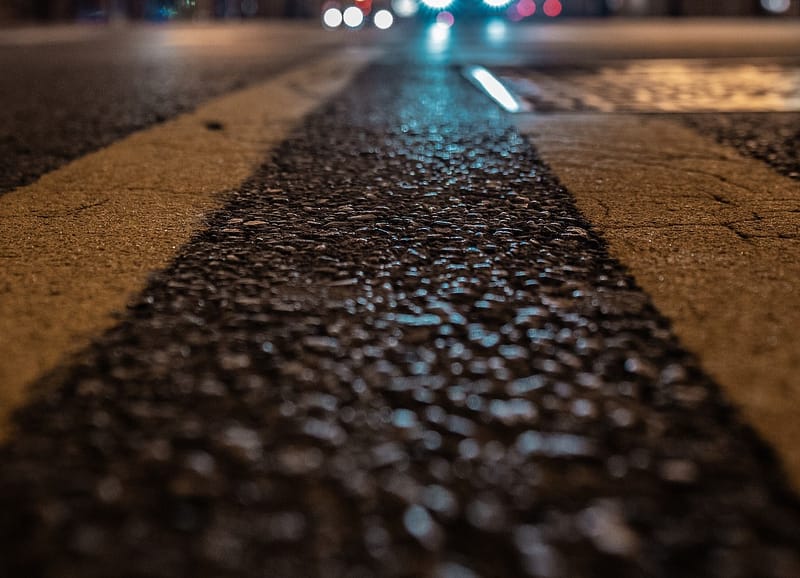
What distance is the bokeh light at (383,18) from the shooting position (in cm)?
2250

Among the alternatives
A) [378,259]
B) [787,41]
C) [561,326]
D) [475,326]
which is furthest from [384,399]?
[787,41]

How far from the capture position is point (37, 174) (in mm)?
2811

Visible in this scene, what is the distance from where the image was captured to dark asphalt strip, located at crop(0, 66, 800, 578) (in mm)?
871

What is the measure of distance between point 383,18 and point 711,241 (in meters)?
22.3

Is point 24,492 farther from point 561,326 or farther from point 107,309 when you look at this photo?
point 561,326

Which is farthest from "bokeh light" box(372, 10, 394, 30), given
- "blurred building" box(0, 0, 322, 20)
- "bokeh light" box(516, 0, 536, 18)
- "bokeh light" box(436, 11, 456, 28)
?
"blurred building" box(0, 0, 322, 20)

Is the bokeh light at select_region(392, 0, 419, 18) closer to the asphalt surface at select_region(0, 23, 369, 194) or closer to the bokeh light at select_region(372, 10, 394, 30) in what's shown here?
the bokeh light at select_region(372, 10, 394, 30)

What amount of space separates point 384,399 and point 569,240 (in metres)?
0.96

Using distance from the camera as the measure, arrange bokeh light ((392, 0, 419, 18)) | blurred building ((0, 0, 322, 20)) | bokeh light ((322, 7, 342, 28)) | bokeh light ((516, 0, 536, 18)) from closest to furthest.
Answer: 1. bokeh light ((322, 7, 342, 28))
2. bokeh light ((392, 0, 419, 18))
3. bokeh light ((516, 0, 536, 18))
4. blurred building ((0, 0, 322, 20))

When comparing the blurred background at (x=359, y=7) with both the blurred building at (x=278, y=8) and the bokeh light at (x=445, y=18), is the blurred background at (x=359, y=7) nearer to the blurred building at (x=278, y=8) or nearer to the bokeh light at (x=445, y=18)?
the blurred building at (x=278, y=8)

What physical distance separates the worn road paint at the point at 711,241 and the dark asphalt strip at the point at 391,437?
A: 66 mm

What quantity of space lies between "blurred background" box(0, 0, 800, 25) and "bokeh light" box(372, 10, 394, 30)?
0.65ft

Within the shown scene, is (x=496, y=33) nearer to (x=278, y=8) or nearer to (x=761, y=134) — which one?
(x=761, y=134)

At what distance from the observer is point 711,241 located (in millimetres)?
1962
